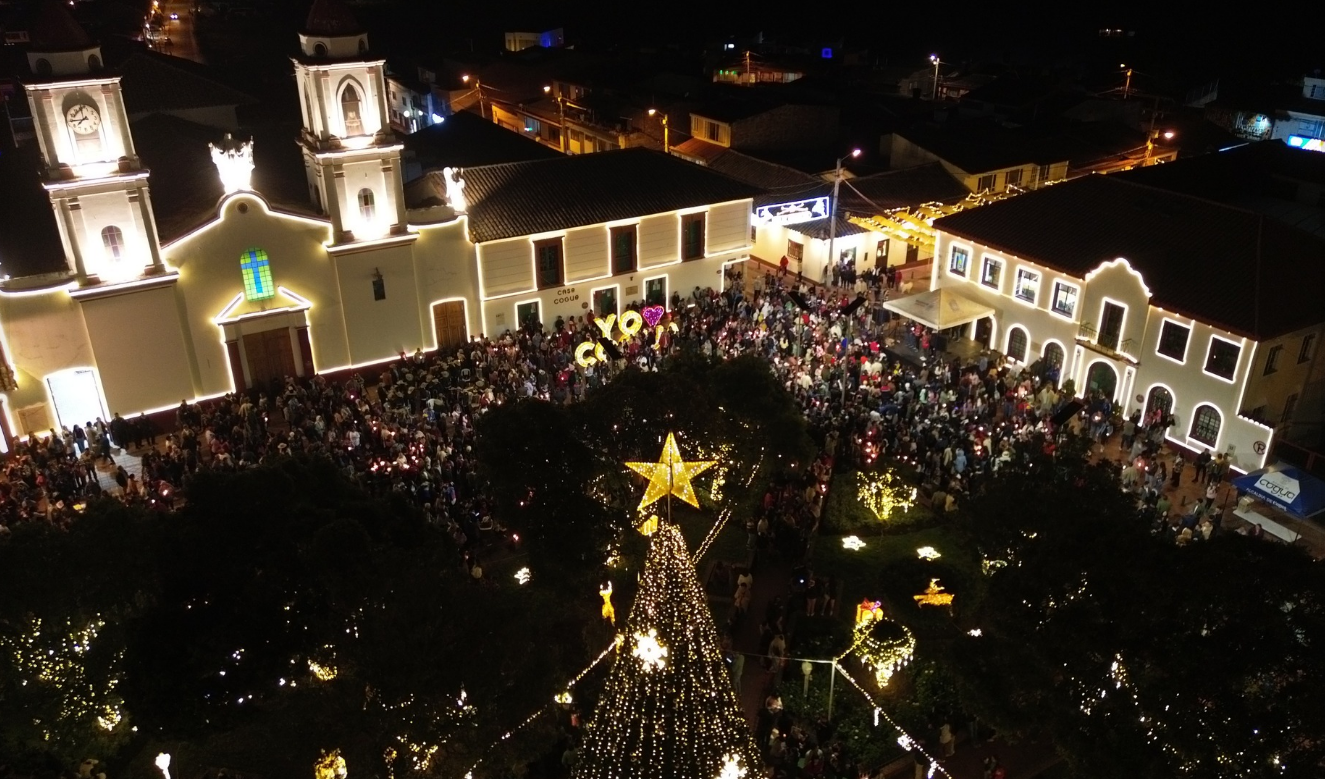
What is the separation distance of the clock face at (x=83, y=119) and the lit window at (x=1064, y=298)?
103ft

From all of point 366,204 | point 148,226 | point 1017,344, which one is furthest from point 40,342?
point 1017,344

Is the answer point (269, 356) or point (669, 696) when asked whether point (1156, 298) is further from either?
point (269, 356)

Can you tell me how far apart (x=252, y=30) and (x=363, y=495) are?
12295cm

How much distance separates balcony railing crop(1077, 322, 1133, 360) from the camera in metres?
31.0

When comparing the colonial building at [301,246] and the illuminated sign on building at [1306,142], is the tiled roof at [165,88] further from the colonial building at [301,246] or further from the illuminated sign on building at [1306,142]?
the illuminated sign on building at [1306,142]

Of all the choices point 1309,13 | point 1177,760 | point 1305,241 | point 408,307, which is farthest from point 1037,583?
point 1309,13

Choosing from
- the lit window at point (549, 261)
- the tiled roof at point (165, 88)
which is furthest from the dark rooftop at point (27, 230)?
the lit window at point (549, 261)

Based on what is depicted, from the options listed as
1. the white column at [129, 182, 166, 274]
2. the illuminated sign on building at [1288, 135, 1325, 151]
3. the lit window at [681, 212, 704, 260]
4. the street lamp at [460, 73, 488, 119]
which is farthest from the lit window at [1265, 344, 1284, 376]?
the street lamp at [460, 73, 488, 119]

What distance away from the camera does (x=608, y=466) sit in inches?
742

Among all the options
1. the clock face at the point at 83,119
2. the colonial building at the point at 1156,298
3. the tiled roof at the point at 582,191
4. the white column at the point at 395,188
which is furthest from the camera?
the tiled roof at the point at 582,191

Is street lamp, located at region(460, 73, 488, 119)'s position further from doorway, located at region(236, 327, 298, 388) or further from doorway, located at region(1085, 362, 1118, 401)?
doorway, located at region(1085, 362, 1118, 401)

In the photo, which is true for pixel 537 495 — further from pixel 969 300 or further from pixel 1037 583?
pixel 969 300

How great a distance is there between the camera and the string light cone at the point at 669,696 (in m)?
15.4

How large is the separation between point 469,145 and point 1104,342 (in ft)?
102
